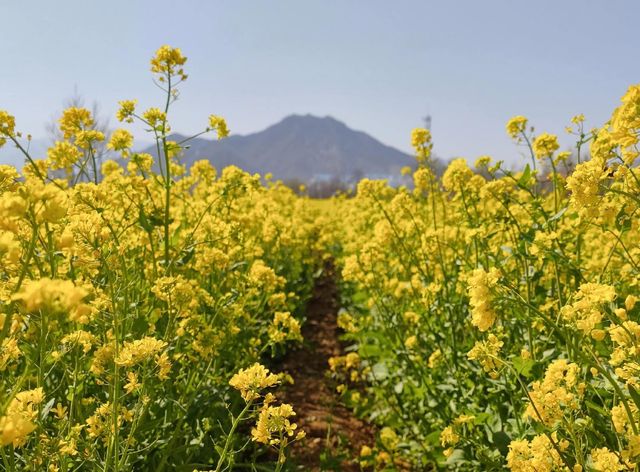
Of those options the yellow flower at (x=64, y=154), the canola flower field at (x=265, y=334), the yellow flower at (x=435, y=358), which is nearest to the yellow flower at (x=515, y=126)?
the canola flower field at (x=265, y=334)

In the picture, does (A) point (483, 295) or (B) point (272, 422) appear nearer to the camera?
(A) point (483, 295)

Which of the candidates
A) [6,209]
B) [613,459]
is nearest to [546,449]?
[613,459]

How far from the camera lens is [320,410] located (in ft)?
12.9

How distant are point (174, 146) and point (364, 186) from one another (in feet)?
6.43

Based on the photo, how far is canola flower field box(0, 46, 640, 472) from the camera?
1438 mm

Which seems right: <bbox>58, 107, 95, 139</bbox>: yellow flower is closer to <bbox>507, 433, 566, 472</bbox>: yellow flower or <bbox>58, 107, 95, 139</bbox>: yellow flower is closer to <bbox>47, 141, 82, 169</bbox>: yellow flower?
<bbox>47, 141, 82, 169</bbox>: yellow flower

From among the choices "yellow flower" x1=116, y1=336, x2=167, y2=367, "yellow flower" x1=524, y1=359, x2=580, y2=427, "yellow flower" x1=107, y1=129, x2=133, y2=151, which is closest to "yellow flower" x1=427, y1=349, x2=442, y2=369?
"yellow flower" x1=524, y1=359, x2=580, y2=427

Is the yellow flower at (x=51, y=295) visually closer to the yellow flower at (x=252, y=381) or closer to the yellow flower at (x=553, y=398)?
the yellow flower at (x=252, y=381)

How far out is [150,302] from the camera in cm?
299

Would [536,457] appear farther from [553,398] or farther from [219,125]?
[219,125]

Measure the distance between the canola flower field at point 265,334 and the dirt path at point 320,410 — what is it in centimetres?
15

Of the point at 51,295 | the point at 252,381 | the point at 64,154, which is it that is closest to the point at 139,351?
the point at 252,381

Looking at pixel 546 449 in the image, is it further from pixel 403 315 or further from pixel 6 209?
pixel 403 315

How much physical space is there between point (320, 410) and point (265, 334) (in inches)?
33.4
